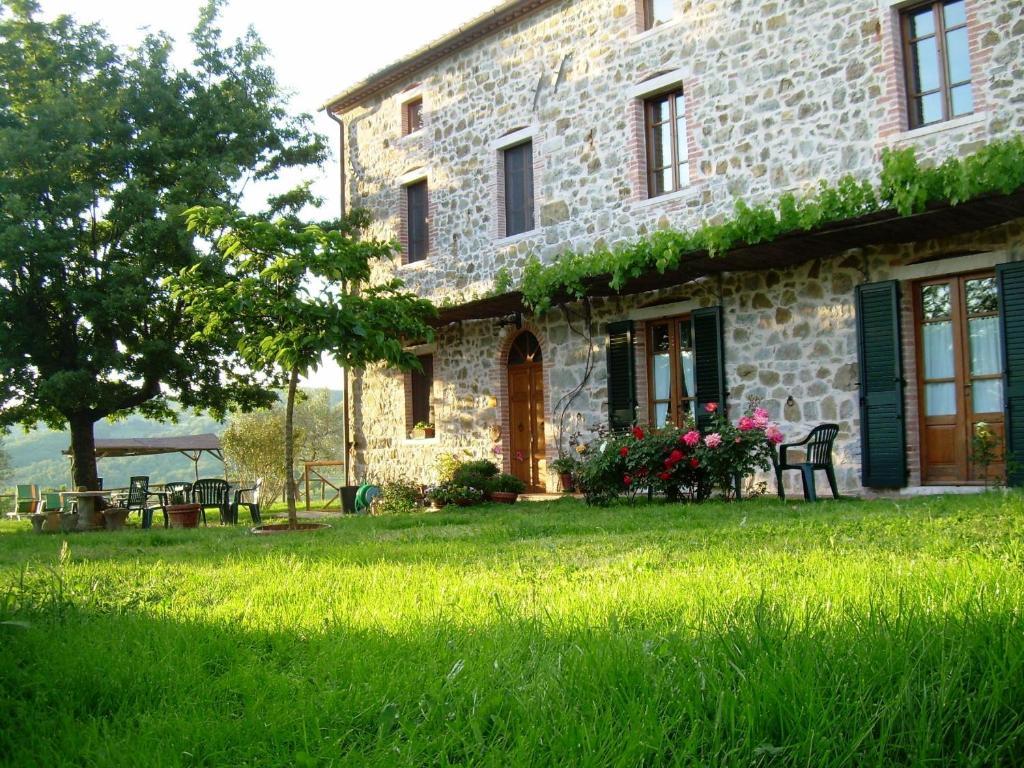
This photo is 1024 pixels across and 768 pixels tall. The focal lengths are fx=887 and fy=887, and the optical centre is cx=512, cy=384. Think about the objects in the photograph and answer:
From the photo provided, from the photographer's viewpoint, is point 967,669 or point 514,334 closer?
point 967,669

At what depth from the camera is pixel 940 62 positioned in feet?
31.2

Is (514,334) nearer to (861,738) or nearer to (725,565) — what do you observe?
(725,565)

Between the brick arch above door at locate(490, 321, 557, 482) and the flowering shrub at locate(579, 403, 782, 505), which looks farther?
the brick arch above door at locate(490, 321, 557, 482)

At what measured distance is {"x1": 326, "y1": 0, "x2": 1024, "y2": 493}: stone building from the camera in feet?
30.7

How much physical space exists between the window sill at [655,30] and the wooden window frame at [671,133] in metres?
0.78

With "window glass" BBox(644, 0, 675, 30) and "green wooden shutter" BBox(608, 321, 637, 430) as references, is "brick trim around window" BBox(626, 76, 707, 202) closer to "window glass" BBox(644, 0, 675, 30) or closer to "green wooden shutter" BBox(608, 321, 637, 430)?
"window glass" BBox(644, 0, 675, 30)

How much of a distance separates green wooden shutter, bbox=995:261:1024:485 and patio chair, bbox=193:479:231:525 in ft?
34.0

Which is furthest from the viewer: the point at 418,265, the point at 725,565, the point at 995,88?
the point at 418,265

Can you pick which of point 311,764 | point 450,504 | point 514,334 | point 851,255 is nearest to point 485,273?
point 514,334

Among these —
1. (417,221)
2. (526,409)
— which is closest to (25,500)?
(417,221)

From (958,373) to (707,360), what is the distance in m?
3.00

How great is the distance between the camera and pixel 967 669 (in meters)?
2.21

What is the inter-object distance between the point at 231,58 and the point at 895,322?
13697mm

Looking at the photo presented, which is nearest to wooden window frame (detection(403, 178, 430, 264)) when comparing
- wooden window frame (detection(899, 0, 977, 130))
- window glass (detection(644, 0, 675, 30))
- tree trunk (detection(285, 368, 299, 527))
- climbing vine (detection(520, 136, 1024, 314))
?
climbing vine (detection(520, 136, 1024, 314))
